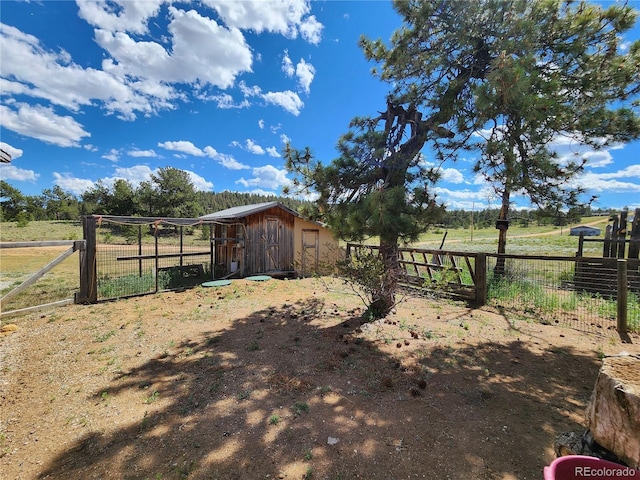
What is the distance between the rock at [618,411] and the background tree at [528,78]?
8.83 feet

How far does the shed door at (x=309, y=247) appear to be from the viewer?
12.2 metres

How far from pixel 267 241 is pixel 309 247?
6.84 feet

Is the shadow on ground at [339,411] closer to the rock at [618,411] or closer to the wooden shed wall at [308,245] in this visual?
the rock at [618,411]

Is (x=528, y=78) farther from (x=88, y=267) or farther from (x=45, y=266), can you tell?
(x=88, y=267)

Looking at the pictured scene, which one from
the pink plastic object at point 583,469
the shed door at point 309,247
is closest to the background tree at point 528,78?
the pink plastic object at point 583,469

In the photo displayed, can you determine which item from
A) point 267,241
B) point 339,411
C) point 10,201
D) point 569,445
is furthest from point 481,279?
point 10,201

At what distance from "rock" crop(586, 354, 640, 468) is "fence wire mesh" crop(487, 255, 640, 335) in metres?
4.36

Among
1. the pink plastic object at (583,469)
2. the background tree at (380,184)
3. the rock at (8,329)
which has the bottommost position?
the rock at (8,329)

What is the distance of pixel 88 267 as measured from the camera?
262 inches

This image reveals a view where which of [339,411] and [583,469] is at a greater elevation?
[583,469]

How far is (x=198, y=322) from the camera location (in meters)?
5.47

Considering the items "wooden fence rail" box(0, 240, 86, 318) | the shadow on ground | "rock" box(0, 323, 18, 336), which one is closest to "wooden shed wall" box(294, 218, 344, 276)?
"wooden fence rail" box(0, 240, 86, 318)

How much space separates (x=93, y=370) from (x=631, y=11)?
312 inches

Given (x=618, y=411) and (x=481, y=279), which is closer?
(x=618, y=411)
